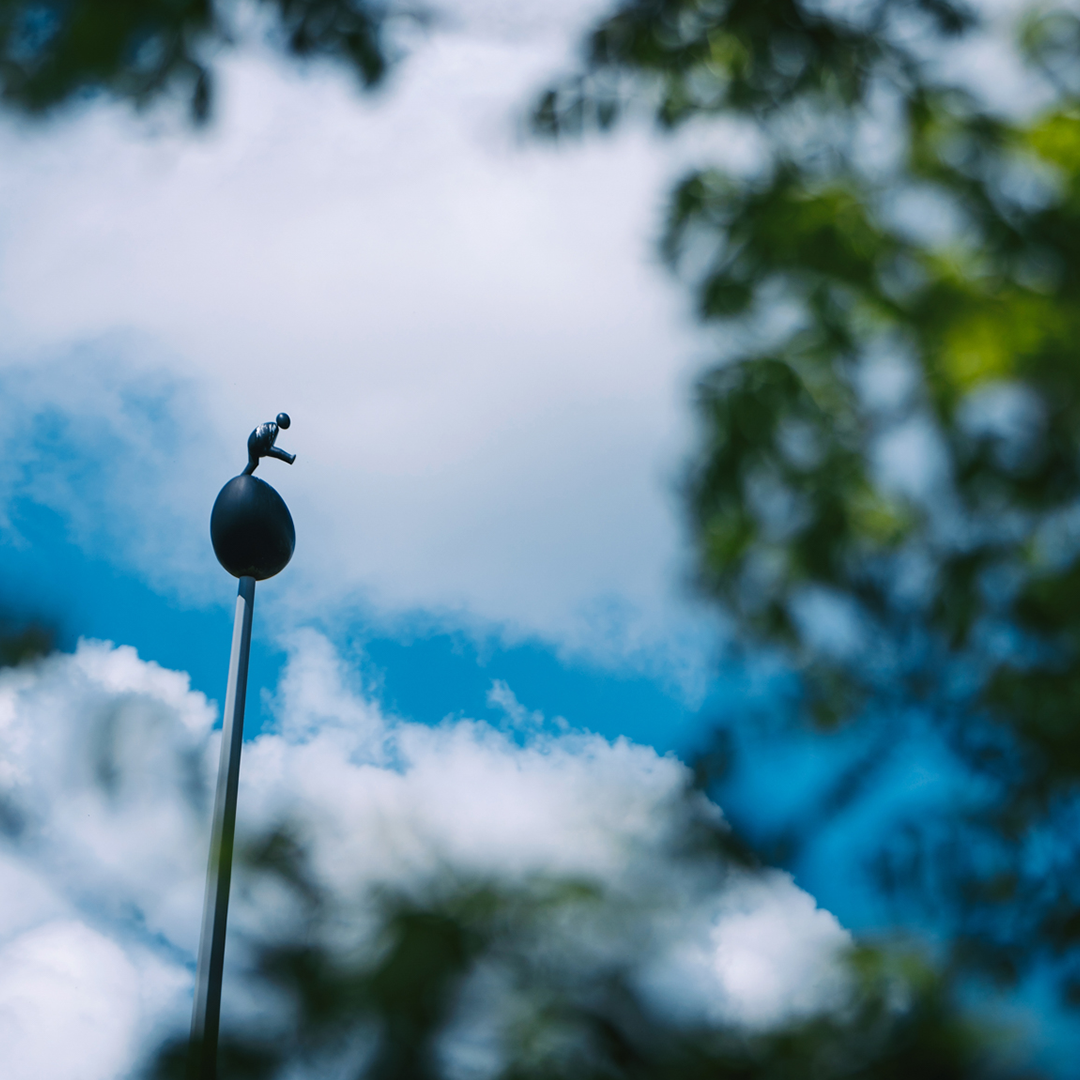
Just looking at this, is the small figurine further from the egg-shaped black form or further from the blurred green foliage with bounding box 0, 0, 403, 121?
the blurred green foliage with bounding box 0, 0, 403, 121

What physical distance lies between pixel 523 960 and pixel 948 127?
2504 mm

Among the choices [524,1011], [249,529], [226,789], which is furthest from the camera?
[249,529]

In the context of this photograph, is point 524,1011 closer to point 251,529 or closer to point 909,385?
point 909,385

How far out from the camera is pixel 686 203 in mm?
2857

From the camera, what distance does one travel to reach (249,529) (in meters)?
5.55

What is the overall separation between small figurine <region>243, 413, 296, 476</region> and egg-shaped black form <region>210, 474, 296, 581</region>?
280 millimetres

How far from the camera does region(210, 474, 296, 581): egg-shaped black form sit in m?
5.57

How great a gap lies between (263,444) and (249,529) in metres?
0.73

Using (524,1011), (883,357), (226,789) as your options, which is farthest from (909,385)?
(226,789)

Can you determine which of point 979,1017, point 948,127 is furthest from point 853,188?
point 979,1017

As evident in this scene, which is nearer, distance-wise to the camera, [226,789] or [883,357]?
[883,357]

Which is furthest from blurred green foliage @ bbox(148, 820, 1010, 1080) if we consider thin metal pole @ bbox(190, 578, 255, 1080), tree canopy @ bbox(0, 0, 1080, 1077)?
thin metal pole @ bbox(190, 578, 255, 1080)

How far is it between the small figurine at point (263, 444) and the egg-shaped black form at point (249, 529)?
11.0 inches

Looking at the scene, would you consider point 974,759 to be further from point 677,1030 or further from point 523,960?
point 523,960
